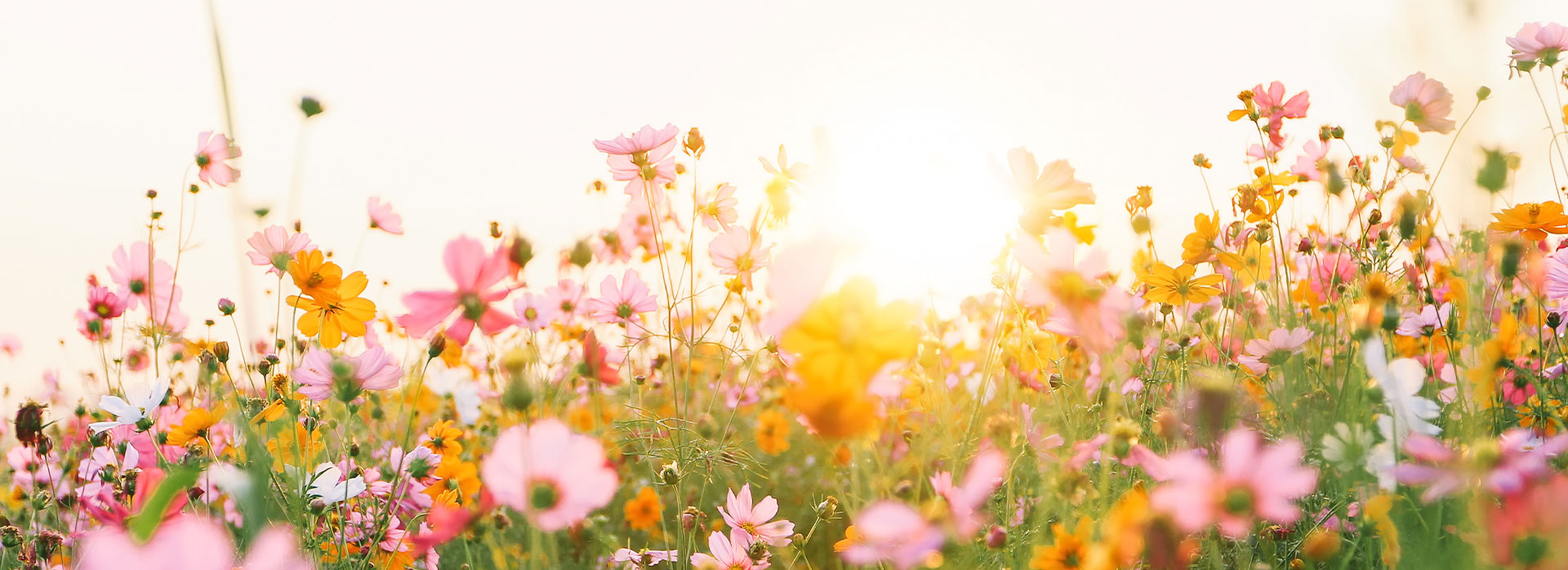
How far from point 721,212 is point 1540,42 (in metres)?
1.17

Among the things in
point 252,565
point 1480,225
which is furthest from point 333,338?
point 1480,225

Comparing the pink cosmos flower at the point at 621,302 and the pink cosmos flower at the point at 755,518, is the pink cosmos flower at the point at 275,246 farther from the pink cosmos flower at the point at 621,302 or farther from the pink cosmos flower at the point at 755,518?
the pink cosmos flower at the point at 755,518

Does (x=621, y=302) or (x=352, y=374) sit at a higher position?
(x=621, y=302)

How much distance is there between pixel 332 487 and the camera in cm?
87

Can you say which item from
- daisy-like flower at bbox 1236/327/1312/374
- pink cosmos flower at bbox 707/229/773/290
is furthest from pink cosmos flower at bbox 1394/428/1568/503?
pink cosmos flower at bbox 707/229/773/290

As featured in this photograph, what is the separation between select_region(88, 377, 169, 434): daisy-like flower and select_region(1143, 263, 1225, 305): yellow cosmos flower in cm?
114

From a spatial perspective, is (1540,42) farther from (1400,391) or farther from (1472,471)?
(1472,471)

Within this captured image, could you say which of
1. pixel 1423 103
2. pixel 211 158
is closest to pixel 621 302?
pixel 211 158

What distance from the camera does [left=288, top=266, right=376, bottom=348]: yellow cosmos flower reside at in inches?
32.3

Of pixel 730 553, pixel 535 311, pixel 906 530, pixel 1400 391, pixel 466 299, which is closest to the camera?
pixel 906 530

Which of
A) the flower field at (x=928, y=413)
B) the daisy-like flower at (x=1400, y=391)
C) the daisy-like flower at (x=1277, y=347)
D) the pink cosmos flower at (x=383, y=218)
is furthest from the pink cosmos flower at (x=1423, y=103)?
the pink cosmos flower at (x=383, y=218)

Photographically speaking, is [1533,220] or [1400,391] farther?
[1533,220]

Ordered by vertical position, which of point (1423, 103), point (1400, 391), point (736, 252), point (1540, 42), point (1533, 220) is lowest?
point (1400, 391)

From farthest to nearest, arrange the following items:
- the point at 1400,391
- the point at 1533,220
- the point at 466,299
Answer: the point at 1533,220, the point at 1400,391, the point at 466,299
